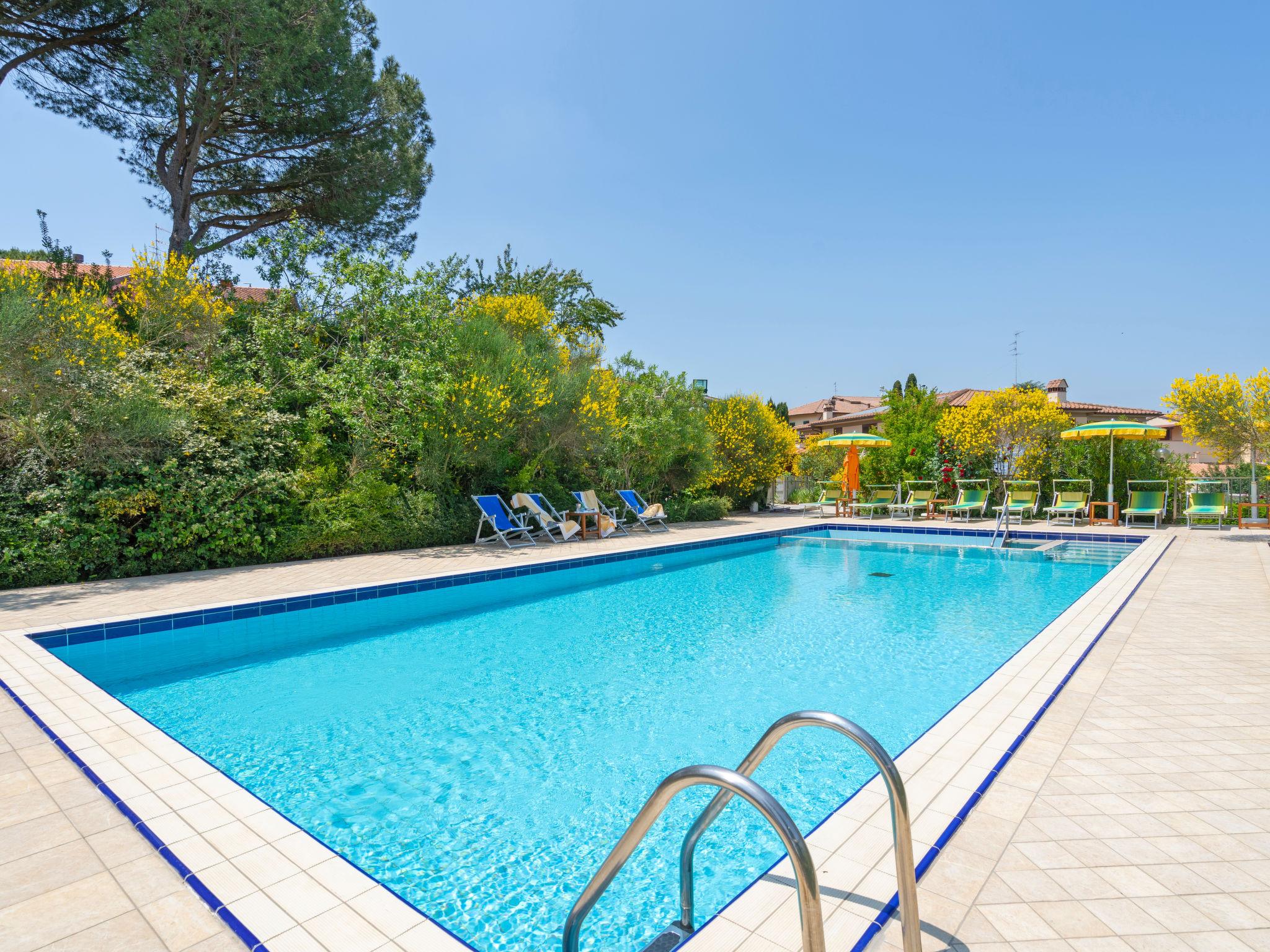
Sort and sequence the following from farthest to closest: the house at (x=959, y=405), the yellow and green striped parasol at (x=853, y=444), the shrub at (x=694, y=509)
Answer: the house at (x=959, y=405) < the yellow and green striped parasol at (x=853, y=444) < the shrub at (x=694, y=509)

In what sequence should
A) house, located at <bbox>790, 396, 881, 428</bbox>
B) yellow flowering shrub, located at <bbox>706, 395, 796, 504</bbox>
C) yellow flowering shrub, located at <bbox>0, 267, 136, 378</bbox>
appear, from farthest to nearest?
house, located at <bbox>790, 396, 881, 428</bbox>
yellow flowering shrub, located at <bbox>706, 395, 796, 504</bbox>
yellow flowering shrub, located at <bbox>0, 267, 136, 378</bbox>

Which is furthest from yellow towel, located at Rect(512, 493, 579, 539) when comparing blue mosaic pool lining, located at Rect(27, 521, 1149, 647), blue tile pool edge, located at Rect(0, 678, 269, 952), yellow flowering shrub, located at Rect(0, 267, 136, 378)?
blue tile pool edge, located at Rect(0, 678, 269, 952)

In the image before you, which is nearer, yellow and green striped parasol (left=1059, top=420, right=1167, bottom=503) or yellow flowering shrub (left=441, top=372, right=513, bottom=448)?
yellow flowering shrub (left=441, top=372, right=513, bottom=448)

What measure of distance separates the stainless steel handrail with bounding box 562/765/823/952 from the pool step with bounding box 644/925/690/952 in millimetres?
324

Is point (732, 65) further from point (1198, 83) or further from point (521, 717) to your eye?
point (521, 717)

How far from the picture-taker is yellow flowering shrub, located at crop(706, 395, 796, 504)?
17.1 metres

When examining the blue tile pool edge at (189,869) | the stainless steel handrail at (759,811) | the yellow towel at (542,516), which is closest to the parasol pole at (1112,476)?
the yellow towel at (542,516)

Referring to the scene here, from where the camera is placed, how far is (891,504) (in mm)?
16297

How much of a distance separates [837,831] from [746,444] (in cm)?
1515

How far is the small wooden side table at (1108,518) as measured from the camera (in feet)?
47.0

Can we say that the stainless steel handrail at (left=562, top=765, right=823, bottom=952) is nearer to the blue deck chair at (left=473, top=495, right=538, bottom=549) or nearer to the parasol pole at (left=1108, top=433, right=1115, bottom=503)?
the blue deck chair at (left=473, top=495, right=538, bottom=549)

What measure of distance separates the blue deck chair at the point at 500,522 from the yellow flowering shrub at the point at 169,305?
16.9 ft

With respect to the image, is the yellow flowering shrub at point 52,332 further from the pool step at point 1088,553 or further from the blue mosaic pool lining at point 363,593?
the pool step at point 1088,553

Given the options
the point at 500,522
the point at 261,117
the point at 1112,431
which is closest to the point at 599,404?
the point at 500,522
